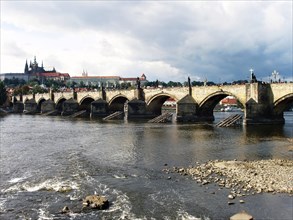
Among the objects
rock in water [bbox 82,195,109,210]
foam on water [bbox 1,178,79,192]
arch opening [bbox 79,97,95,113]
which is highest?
arch opening [bbox 79,97,95,113]

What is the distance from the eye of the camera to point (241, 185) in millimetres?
21391

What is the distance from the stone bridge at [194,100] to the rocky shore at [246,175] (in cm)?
3008

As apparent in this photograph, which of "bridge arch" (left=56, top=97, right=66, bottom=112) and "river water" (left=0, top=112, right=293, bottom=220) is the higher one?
"bridge arch" (left=56, top=97, right=66, bottom=112)

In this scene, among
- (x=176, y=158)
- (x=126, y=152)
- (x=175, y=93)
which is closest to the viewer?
(x=176, y=158)

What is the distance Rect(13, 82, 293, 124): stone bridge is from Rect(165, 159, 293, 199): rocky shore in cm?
3008

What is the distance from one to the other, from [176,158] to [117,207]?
536 inches

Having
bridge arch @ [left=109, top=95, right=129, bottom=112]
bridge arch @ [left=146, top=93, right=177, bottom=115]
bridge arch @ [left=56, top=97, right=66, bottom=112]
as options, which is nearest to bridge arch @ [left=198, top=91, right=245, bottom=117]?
bridge arch @ [left=146, top=93, right=177, bottom=115]

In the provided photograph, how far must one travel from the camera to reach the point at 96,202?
18.4m

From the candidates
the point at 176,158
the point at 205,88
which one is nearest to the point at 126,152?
the point at 176,158

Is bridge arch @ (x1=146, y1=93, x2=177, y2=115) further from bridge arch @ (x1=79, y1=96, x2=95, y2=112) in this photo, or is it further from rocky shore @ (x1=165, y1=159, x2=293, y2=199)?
rocky shore @ (x1=165, y1=159, x2=293, y2=199)

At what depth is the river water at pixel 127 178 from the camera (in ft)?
58.1

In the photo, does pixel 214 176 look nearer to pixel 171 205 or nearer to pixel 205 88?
pixel 171 205

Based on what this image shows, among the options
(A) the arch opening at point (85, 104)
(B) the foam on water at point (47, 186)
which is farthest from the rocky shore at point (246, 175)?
(A) the arch opening at point (85, 104)

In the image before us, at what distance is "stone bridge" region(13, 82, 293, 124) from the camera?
5775 centimetres
